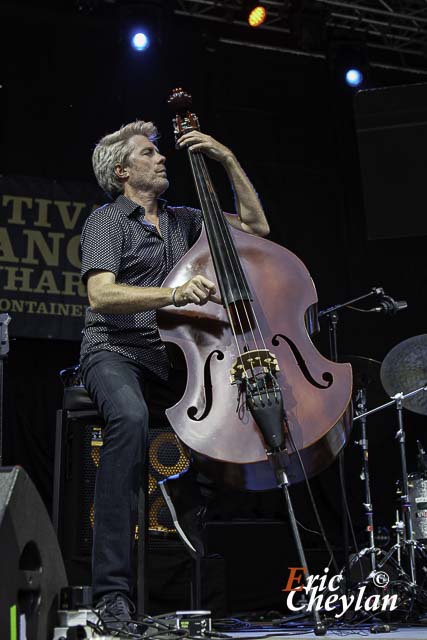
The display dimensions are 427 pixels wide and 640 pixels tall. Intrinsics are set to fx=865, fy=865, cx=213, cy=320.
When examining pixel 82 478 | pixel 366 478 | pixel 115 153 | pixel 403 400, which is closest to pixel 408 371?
pixel 403 400

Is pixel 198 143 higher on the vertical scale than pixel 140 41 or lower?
lower

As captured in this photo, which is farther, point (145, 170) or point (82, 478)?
point (82, 478)

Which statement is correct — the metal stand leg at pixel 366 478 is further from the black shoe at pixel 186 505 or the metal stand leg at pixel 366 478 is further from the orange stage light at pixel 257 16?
the orange stage light at pixel 257 16

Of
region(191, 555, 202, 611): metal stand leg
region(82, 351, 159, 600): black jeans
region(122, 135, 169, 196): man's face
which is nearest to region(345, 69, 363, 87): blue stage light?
region(122, 135, 169, 196): man's face

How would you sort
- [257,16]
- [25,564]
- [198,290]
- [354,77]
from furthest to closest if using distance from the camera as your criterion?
[354,77] → [257,16] → [198,290] → [25,564]

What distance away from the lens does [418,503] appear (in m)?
5.37

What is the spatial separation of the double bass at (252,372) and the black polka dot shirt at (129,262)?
0.26m

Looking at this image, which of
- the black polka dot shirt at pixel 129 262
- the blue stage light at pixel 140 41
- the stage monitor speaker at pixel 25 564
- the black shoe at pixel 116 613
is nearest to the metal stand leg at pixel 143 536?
the black shoe at pixel 116 613

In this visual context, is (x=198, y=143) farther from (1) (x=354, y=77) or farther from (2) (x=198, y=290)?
(1) (x=354, y=77)

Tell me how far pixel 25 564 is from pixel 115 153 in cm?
189

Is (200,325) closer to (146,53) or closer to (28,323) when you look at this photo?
(28,323)

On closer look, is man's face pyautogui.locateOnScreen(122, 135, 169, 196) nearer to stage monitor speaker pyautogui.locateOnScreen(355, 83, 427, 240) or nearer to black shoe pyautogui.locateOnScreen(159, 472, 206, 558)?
black shoe pyautogui.locateOnScreen(159, 472, 206, 558)

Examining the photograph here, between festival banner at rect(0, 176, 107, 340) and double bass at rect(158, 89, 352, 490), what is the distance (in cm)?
340

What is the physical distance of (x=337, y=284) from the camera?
6953mm
